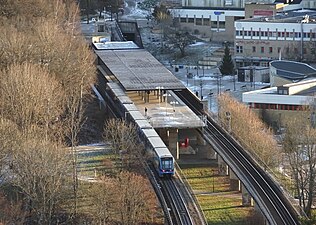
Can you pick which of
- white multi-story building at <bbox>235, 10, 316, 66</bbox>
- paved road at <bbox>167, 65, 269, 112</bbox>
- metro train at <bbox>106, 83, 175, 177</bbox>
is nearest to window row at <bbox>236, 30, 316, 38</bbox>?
white multi-story building at <bbox>235, 10, 316, 66</bbox>

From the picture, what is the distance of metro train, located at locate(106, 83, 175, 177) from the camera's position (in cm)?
2178

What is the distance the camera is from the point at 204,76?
1608 inches

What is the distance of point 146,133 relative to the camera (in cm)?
2431

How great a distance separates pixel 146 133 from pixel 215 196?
2.76m

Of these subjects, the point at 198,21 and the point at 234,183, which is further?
the point at 198,21

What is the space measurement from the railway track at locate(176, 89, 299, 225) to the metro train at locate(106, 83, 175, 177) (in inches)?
73.0

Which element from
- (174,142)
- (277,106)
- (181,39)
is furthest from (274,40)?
(174,142)

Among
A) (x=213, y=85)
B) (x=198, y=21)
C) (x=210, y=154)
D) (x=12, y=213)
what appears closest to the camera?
(x=12, y=213)

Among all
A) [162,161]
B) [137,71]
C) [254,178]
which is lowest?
[254,178]

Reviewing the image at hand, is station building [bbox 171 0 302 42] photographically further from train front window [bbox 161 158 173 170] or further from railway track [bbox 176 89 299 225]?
train front window [bbox 161 158 173 170]

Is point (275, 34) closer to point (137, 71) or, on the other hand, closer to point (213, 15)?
point (213, 15)

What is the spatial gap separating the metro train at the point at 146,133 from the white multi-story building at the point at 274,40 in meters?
13.6

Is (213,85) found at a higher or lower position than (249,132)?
lower

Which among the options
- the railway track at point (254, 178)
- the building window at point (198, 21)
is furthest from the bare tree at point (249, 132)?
the building window at point (198, 21)
